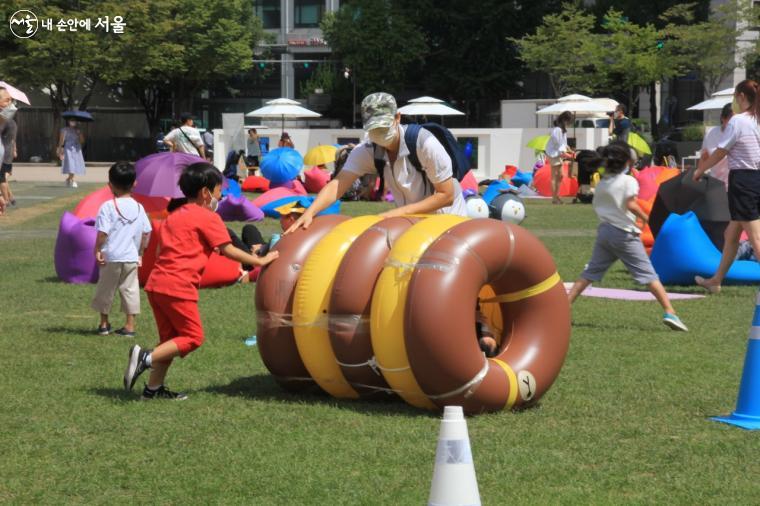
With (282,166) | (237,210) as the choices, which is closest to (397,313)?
(237,210)

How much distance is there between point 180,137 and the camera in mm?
21984

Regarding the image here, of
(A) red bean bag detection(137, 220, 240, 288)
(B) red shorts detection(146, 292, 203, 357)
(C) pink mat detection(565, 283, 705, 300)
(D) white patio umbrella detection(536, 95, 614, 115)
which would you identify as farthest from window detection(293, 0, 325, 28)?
(B) red shorts detection(146, 292, 203, 357)

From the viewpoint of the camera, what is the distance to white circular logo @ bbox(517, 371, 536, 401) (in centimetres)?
679

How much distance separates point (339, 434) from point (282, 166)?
20.5 m

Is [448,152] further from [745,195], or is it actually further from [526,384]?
[745,195]

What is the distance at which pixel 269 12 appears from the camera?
71.9m

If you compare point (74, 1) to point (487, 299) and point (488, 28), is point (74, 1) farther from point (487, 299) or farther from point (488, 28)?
point (487, 299)

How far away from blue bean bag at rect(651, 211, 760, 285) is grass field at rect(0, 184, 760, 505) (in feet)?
9.02

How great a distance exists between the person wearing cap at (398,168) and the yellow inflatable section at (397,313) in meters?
0.65

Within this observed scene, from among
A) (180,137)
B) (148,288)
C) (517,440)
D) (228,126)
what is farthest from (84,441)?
(228,126)

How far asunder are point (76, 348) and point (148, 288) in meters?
2.38

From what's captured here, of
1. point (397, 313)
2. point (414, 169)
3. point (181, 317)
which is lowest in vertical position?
point (181, 317)

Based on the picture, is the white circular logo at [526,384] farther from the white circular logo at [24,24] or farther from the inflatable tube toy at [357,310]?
the white circular logo at [24,24]

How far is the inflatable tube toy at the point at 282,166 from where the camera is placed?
86.8 feet
